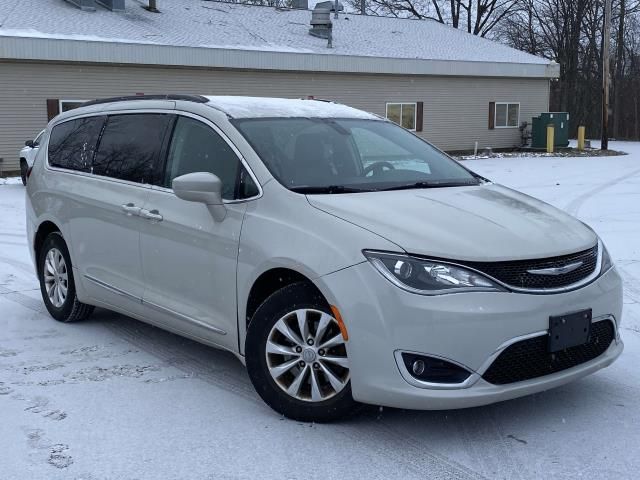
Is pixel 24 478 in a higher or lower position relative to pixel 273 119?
lower

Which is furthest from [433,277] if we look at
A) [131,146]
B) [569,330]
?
[131,146]

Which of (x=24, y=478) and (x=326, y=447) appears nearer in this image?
(x=24, y=478)

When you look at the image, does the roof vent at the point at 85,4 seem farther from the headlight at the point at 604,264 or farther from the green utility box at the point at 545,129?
the headlight at the point at 604,264

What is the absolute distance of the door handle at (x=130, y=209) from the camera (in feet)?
17.3

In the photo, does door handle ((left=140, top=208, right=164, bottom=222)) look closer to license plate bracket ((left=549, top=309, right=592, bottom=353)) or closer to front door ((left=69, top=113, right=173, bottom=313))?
front door ((left=69, top=113, right=173, bottom=313))

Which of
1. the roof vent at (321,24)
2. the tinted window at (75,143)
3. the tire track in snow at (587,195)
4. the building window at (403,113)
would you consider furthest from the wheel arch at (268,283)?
the roof vent at (321,24)

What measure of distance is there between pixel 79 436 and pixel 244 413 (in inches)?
34.4

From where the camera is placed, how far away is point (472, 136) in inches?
1237

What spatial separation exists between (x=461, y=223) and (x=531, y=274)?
45 cm

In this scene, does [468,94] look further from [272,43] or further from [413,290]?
[413,290]

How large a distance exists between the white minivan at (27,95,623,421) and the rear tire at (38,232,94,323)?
373mm

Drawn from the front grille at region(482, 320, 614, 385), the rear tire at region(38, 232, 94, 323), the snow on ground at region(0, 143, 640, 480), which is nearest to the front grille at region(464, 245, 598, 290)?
the front grille at region(482, 320, 614, 385)

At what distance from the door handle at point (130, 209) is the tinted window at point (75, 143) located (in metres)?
0.82

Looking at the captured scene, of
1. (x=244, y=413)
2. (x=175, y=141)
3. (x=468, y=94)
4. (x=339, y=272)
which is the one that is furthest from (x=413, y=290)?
(x=468, y=94)
